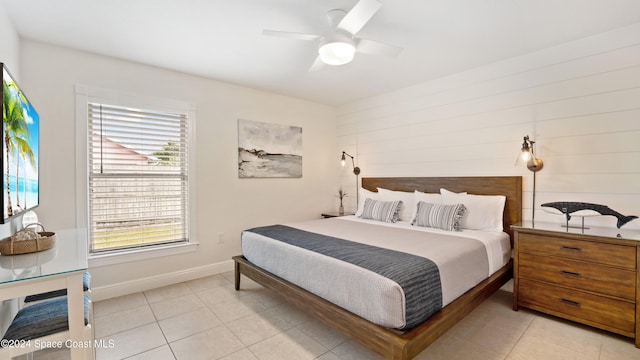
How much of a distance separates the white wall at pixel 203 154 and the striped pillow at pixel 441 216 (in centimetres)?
201

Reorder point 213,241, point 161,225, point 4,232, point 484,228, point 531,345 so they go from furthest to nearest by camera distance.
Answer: point 213,241, point 161,225, point 484,228, point 531,345, point 4,232

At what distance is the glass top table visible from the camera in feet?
4.07

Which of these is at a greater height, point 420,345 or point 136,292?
point 420,345

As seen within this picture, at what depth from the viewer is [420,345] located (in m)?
1.67

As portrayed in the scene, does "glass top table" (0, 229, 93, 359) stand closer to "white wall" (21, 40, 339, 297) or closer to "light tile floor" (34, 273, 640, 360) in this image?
"light tile floor" (34, 273, 640, 360)

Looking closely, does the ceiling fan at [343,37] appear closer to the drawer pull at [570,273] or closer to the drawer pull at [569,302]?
the drawer pull at [570,273]

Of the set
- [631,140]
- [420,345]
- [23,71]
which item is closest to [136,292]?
[23,71]

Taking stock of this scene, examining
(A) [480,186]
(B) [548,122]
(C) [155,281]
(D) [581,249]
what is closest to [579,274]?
(D) [581,249]

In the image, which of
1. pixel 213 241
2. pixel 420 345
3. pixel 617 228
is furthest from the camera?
pixel 213 241

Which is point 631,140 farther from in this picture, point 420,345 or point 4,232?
point 4,232

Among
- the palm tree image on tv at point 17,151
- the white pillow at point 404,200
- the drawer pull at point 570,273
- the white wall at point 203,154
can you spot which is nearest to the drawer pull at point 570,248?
the drawer pull at point 570,273

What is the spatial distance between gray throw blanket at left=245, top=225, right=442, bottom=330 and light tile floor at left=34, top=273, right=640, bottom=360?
0.50m

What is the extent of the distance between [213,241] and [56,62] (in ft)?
8.07

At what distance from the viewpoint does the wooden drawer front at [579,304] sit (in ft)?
6.97
